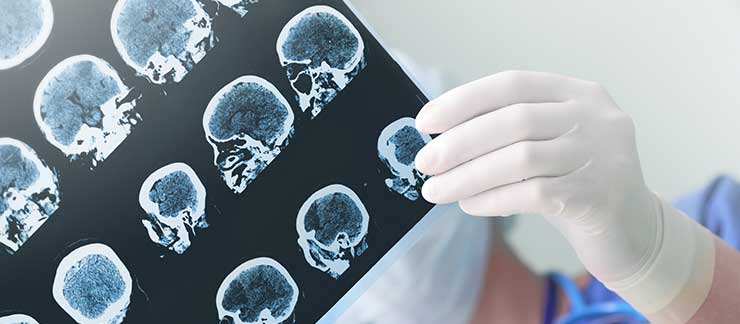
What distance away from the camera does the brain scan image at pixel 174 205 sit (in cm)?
72

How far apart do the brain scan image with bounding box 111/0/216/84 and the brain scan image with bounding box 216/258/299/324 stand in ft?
0.62

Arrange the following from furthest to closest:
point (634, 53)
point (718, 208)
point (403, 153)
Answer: point (634, 53), point (718, 208), point (403, 153)

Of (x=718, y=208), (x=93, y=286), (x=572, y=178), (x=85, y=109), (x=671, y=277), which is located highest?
(x=85, y=109)

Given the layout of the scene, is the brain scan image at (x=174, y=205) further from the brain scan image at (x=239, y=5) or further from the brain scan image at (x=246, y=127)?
the brain scan image at (x=239, y=5)

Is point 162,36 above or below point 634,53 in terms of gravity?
above

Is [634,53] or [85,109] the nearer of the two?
[85,109]

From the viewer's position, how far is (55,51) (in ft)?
2.28

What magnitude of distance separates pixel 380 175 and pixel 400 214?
44mm

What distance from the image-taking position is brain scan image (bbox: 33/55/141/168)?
70 centimetres

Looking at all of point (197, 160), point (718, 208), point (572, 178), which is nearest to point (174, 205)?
point (197, 160)

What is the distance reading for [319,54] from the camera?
773 millimetres

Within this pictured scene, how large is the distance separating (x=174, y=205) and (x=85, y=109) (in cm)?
12

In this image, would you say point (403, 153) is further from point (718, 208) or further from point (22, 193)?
point (718, 208)

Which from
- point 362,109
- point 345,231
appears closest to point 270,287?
point 345,231
